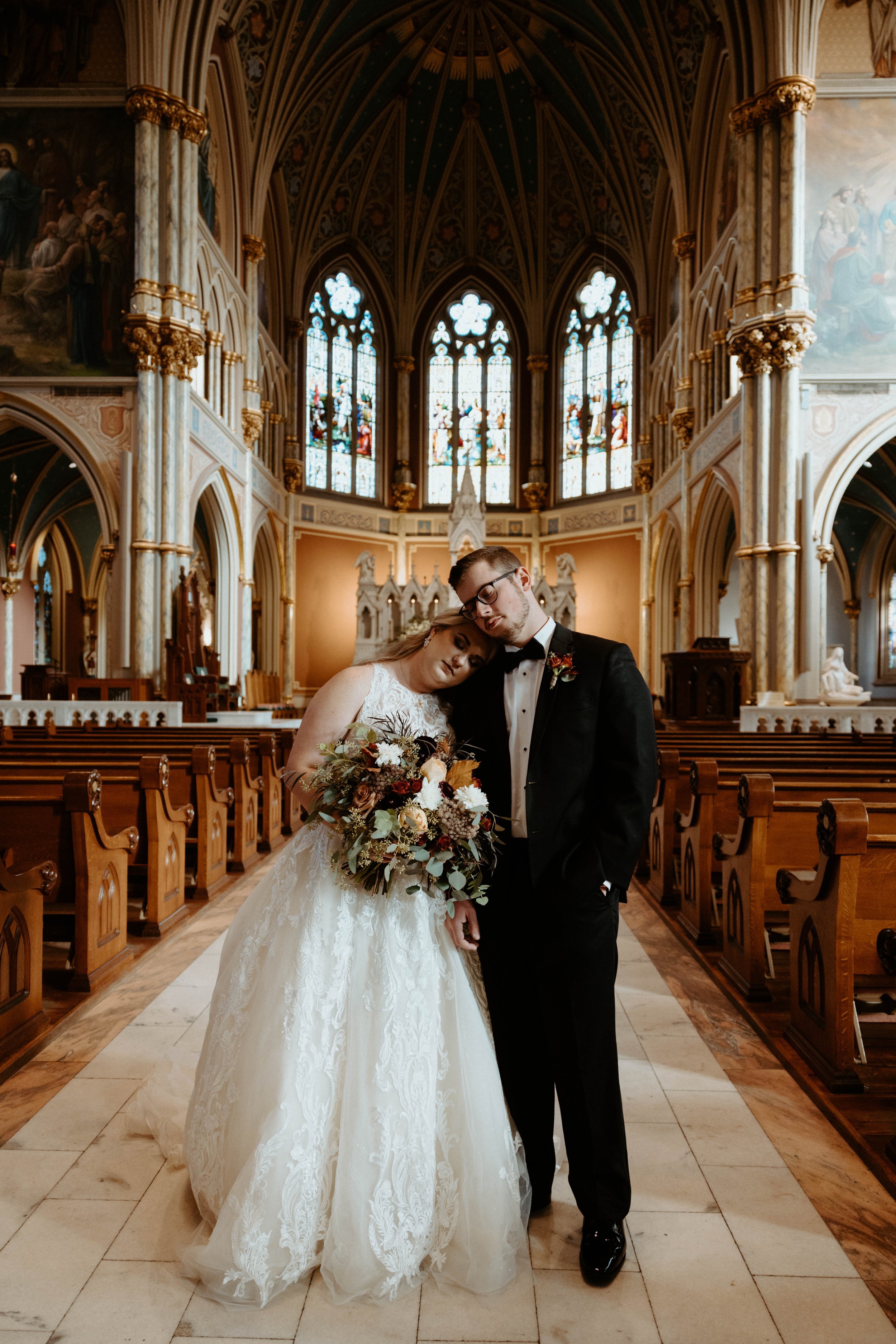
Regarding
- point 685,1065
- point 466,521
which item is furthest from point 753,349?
point 685,1065

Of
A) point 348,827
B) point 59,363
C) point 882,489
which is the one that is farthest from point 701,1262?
point 882,489

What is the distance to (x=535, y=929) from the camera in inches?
93.0

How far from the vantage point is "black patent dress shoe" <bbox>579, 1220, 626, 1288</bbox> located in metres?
2.22

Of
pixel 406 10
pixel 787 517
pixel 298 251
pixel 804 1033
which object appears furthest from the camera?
pixel 298 251

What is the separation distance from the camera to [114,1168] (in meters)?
2.74

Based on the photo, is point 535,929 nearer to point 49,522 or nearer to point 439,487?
point 49,522

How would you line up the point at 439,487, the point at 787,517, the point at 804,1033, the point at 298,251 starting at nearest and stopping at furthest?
the point at 804,1033, the point at 787,517, the point at 298,251, the point at 439,487

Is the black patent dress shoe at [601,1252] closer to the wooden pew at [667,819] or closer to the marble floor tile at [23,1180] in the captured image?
the marble floor tile at [23,1180]

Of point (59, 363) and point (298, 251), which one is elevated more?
point (298, 251)

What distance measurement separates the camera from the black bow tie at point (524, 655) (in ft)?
7.99

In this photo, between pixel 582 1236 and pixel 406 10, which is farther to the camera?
pixel 406 10

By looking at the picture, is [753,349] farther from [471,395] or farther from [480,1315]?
[471,395]

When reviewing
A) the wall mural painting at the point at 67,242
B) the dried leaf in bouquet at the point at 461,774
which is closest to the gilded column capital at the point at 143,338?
the wall mural painting at the point at 67,242

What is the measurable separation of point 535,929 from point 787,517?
1149cm
